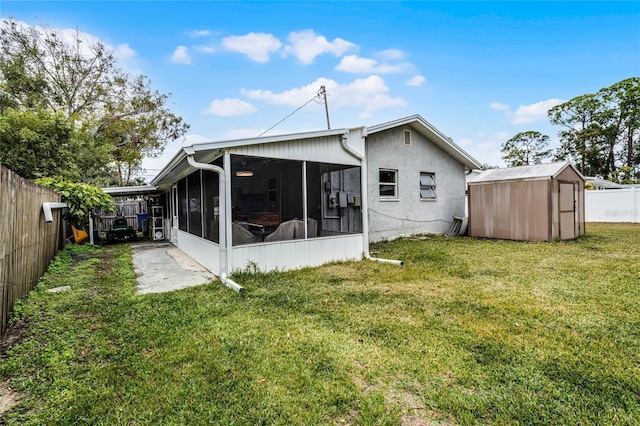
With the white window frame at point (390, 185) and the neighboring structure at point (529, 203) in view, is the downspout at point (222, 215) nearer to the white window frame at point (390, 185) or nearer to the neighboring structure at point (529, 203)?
the white window frame at point (390, 185)

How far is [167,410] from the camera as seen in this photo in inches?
77.7

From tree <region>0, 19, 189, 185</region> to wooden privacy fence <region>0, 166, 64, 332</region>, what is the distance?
950cm

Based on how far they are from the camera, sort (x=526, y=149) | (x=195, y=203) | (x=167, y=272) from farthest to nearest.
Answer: (x=526, y=149) → (x=195, y=203) → (x=167, y=272)

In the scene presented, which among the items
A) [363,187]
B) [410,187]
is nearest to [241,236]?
[363,187]

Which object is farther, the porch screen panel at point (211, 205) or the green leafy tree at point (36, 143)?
the green leafy tree at point (36, 143)

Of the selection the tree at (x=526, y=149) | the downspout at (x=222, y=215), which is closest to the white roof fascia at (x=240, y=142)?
the downspout at (x=222, y=215)

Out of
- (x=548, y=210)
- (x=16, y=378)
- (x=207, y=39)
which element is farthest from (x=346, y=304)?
(x=207, y=39)

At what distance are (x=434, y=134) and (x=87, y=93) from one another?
18.6 metres

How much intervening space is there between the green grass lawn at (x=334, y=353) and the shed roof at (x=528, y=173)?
4552mm

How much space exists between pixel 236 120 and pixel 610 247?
18272 mm

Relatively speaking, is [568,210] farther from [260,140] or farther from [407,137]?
[260,140]

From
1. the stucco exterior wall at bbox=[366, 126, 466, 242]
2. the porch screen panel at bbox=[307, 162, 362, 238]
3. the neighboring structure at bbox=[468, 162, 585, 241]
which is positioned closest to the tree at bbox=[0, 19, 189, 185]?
the porch screen panel at bbox=[307, 162, 362, 238]

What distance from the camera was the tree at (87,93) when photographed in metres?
14.6

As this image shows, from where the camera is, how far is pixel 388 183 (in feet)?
32.4
